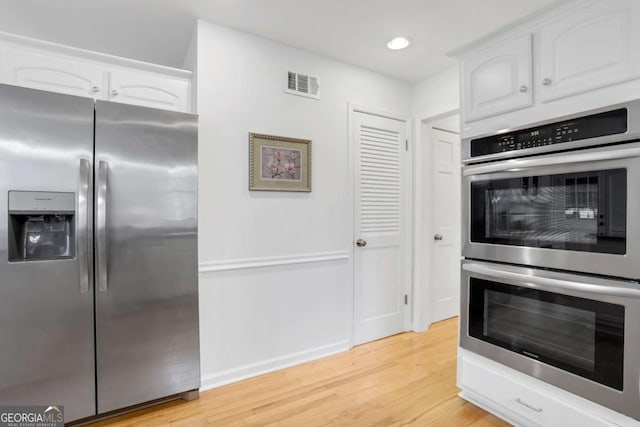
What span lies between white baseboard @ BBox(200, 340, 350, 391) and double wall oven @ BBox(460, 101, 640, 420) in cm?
118

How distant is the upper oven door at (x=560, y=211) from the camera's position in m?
1.38

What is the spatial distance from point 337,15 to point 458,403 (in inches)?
106

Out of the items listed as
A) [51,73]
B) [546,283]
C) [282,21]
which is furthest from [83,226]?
[546,283]

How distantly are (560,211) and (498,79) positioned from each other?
0.84 m

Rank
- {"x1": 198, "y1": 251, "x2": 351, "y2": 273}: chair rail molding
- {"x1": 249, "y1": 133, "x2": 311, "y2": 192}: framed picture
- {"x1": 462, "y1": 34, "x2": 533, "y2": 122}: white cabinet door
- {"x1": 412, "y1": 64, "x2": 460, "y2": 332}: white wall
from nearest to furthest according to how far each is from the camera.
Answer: {"x1": 462, "y1": 34, "x2": 533, "y2": 122}: white cabinet door < {"x1": 198, "y1": 251, "x2": 351, "y2": 273}: chair rail molding < {"x1": 249, "y1": 133, "x2": 311, "y2": 192}: framed picture < {"x1": 412, "y1": 64, "x2": 460, "y2": 332}: white wall

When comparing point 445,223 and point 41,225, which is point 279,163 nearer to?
point 41,225

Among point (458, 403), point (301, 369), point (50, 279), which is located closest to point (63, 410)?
point (50, 279)

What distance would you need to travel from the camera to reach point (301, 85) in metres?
2.63

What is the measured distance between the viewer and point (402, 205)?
10.7 ft

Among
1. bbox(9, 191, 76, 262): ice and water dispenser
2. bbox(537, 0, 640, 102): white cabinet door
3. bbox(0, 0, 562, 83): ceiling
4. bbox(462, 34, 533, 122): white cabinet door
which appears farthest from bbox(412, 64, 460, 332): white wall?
bbox(9, 191, 76, 262): ice and water dispenser

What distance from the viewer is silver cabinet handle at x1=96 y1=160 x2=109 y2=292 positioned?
5.90ft

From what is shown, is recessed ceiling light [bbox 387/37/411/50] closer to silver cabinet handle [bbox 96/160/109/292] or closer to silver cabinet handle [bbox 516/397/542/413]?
silver cabinet handle [bbox 96/160/109/292]

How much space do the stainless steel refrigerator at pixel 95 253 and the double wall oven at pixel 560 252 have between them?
1.80m

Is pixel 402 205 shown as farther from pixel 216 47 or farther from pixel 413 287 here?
pixel 216 47
